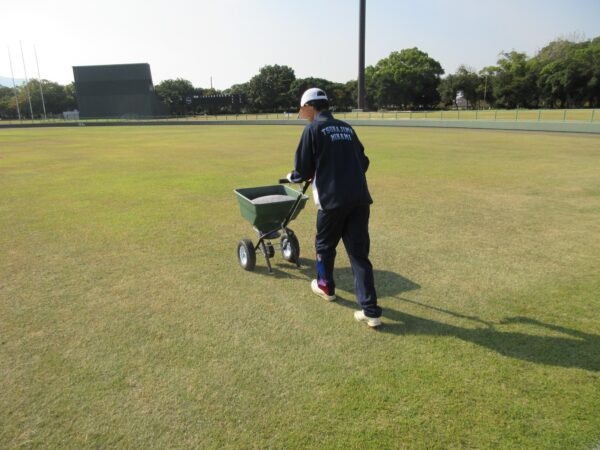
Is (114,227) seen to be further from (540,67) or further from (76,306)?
(540,67)

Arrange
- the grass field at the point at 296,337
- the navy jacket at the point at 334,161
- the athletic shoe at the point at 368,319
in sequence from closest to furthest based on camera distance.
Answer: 1. the grass field at the point at 296,337
2. the navy jacket at the point at 334,161
3. the athletic shoe at the point at 368,319

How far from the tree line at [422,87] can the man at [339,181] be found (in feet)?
209

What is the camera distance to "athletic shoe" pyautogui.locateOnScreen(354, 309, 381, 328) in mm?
3670

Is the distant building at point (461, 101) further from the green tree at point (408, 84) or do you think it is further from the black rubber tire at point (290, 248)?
the black rubber tire at point (290, 248)

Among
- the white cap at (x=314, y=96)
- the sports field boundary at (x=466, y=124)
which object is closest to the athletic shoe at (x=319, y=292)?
the white cap at (x=314, y=96)

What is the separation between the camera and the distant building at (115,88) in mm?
76312

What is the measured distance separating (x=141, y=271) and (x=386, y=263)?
3070mm

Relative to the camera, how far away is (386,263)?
17.3 ft

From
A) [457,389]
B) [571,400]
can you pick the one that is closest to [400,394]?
[457,389]

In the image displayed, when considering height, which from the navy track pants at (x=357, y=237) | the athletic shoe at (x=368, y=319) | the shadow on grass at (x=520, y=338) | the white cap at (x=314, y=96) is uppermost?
the white cap at (x=314, y=96)

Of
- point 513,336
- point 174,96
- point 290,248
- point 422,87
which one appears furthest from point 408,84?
point 513,336

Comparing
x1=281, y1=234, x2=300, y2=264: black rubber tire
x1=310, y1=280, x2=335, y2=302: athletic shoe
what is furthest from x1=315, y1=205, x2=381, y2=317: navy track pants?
x1=281, y1=234, x2=300, y2=264: black rubber tire

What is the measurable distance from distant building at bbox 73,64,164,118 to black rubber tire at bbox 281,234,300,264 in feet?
260

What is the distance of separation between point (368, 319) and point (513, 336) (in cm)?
124
